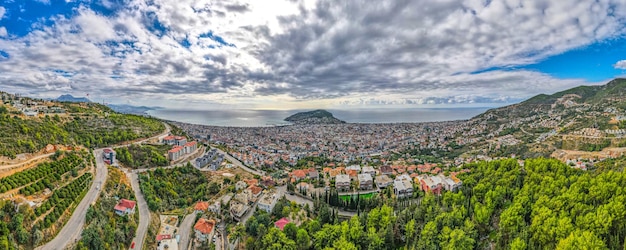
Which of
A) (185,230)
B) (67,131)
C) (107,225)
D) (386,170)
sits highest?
(67,131)

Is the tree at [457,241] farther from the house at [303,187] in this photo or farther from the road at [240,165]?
the road at [240,165]

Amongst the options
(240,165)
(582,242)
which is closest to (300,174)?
(240,165)

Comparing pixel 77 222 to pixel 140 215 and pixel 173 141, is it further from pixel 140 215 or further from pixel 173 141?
pixel 173 141

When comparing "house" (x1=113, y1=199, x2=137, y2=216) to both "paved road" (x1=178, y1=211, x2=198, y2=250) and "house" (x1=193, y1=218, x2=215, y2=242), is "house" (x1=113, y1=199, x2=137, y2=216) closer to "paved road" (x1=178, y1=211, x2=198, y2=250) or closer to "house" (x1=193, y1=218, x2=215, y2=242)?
"paved road" (x1=178, y1=211, x2=198, y2=250)

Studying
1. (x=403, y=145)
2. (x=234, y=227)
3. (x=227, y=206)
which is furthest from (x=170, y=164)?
(x=403, y=145)

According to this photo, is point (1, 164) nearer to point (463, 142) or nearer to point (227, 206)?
point (227, 206)

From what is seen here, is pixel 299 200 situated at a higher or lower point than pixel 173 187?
lower

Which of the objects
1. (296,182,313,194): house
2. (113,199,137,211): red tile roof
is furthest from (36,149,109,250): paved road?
(296,182,313,194): house
